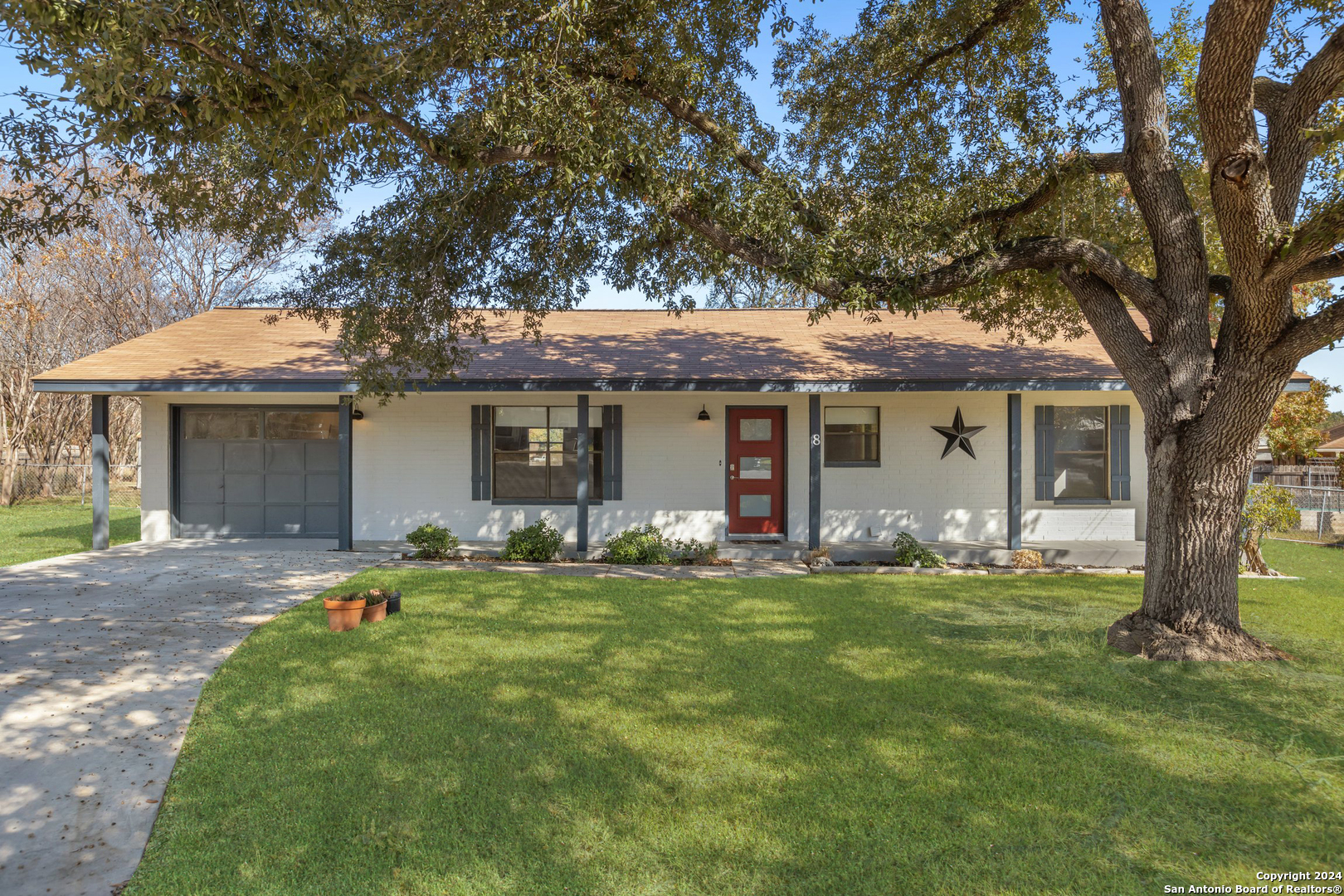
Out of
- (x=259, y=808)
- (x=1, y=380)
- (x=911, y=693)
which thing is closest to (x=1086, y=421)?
(x=911, y=693)

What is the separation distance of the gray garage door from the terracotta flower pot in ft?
18.6

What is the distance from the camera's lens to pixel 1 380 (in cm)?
1905

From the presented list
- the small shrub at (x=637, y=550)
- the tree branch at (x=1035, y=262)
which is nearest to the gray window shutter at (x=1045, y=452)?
the tree branch at (x=1035, y=262)

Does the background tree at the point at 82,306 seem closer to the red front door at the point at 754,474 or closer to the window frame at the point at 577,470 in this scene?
the window frame at the point at 577,470

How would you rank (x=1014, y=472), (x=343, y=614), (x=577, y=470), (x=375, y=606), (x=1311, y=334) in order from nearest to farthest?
(x=1311, y=334) < (x=343, y=614) < (x=375, y=606) < (x=1014, y=472) < (x=577, y=470)

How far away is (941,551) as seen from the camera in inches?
405

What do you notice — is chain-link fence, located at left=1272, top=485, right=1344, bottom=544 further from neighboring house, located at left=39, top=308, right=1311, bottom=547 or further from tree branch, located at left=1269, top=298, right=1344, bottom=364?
tree branch, located at left=1269, top=298, right=1344, bottom=364

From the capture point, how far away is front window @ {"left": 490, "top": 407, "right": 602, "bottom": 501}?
11320 millimetres

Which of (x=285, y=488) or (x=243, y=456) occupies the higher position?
(x=243, y=456)

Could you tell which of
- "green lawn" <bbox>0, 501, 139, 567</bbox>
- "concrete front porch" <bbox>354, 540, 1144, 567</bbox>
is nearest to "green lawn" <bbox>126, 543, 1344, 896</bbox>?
"concrete front porch" <bbox>354, 540, 1144, 567</bbox>

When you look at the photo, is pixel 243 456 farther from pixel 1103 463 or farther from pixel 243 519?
pixel 1103 463

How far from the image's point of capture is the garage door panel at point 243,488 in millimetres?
11453

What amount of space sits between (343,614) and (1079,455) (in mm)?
10610

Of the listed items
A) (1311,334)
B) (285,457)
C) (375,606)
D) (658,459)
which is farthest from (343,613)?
(1311,334)
